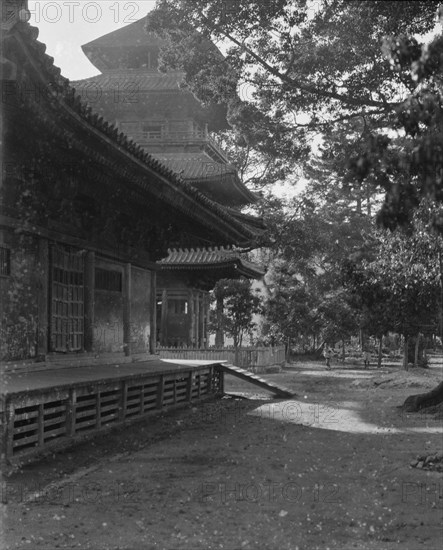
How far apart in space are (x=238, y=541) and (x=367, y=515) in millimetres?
1381

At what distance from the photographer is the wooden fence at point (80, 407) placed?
8.06m

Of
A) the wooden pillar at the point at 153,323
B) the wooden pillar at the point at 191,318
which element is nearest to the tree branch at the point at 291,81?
the wooden pillar at the point at 153,323

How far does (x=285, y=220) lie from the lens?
33625 mm

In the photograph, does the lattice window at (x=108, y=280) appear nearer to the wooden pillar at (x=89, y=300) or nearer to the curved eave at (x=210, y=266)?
the wooden pillar at (x=89, y=300)

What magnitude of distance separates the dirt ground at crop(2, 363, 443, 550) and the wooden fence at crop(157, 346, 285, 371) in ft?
46.5

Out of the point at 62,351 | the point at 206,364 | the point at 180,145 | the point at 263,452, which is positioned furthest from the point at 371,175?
the point at 180,145

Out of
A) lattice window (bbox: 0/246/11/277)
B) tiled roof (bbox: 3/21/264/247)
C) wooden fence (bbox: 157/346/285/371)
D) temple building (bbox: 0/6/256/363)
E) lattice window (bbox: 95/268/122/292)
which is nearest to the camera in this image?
tiled roof (bbox: 3/21/264/247)

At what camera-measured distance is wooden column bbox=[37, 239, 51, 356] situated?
10859mm

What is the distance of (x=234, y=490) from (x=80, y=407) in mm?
4322

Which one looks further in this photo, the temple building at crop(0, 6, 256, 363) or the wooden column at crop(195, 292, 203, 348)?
the wooden column at crop(195, 292, 203, 348)

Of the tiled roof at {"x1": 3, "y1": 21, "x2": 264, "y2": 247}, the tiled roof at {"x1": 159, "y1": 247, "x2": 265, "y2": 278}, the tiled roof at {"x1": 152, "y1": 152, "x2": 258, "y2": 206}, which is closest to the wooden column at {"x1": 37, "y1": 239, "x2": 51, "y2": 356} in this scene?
the tiled roof at {"x1": 3, "y1": 21, "x2": 264, "y2": 247}

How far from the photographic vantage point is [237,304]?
35375 millimetres

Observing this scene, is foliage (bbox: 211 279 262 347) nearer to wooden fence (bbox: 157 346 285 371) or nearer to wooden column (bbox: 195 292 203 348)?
wooden fence (bbox: 157 346 285 371)

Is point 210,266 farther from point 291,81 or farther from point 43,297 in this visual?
point 43,297
